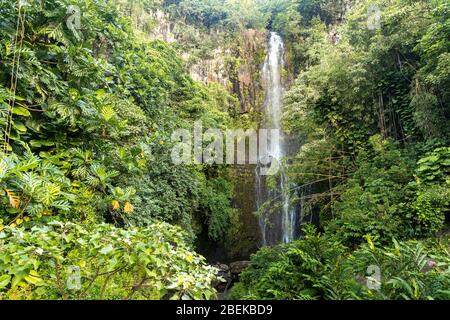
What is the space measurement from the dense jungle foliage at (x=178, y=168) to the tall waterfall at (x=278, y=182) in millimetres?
1237

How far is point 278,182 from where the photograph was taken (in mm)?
11352

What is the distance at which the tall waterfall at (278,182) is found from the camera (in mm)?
10391

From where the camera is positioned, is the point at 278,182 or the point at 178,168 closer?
the point at 178,168

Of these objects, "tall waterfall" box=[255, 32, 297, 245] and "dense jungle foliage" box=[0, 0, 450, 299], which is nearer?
"dense jungle foliage" box=[0, 0, 450, 299]

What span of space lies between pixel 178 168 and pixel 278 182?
540 centimetres

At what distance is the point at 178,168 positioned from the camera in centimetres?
709

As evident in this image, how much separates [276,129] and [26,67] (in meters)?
11.6

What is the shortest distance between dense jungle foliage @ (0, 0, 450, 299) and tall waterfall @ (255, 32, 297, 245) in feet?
4.06

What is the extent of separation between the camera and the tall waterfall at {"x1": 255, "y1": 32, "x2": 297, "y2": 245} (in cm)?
1039

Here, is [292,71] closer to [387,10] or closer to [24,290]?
[387,10]

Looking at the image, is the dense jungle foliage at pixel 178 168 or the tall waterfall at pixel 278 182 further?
the tall waterfall at pixel 278 182

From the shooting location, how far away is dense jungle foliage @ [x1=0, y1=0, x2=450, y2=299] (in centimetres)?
208

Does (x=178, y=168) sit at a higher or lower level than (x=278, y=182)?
higher
